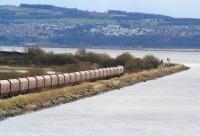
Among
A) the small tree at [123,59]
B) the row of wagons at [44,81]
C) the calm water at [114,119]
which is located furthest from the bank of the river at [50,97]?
the small tree at [123,59]

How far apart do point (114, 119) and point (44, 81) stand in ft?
56.7

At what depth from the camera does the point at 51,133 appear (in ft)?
99.0

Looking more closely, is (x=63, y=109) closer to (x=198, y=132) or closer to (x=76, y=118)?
(x=76, y=118)

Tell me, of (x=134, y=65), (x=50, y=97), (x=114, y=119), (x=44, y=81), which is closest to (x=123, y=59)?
(x=134, y=65)

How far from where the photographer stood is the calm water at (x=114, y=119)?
31016 millimetres

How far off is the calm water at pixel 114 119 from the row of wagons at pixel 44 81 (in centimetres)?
345

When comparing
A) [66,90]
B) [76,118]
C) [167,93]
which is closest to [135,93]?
[167,93]

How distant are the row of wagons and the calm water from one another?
11.3 feet

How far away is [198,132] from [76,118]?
716cm

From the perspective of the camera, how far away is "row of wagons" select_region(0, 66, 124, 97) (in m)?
44.1

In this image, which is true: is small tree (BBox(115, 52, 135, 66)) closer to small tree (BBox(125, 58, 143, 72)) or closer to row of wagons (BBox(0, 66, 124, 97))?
small tree (BBox(125, 58, 143, 72))

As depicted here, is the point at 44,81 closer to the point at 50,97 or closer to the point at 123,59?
the point at 50,97

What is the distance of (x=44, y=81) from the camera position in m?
52.3

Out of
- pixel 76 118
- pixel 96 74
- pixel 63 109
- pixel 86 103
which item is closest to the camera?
pixel 76 118
